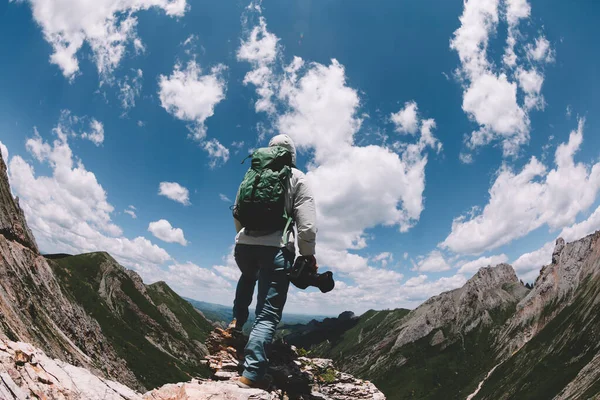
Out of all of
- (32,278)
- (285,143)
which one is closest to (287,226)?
(285,143)

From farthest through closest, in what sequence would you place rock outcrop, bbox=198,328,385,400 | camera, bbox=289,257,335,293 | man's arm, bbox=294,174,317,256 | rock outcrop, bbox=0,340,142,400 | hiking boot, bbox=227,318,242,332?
hiking boot, bbox=227,318,242,332 → rock outcrop, bbox=198,328,385,400 → camera, bbox=289,257,335,293 → man's arm, bbox=294,174,317,256 → rock outcrop, bbox=0,340,142,400

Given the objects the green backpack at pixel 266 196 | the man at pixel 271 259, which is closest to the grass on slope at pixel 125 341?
the man at pixel 271 259

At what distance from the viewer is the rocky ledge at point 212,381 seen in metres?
4.46

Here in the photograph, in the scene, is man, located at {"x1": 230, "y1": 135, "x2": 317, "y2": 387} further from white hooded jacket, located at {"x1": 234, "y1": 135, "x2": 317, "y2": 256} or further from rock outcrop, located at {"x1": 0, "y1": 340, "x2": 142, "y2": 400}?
rock outcrop, located at {"x1": 0, "y1": 340, "x2": 142, "y2": 400}

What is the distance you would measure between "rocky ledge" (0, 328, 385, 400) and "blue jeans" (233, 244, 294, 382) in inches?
21.3

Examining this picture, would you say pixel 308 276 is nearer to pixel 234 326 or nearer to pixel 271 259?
pixel 271 259

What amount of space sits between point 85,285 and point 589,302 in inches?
11633

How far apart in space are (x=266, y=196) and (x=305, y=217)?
963mm

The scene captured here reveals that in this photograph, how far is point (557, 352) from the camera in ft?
589

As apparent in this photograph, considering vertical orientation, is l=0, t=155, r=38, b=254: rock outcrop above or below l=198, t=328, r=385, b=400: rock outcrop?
above

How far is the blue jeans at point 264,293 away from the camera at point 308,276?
0.56 ft

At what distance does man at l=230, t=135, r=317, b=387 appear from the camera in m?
6.45

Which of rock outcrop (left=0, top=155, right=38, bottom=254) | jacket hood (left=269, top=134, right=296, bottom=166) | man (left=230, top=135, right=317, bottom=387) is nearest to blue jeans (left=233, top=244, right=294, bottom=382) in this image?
man (left=230, top=135, right=317, bottom=387)

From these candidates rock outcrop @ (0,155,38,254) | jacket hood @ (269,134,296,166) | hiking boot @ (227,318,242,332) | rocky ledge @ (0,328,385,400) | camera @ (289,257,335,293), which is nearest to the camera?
rocky ledge @ (0,328,385,400)
